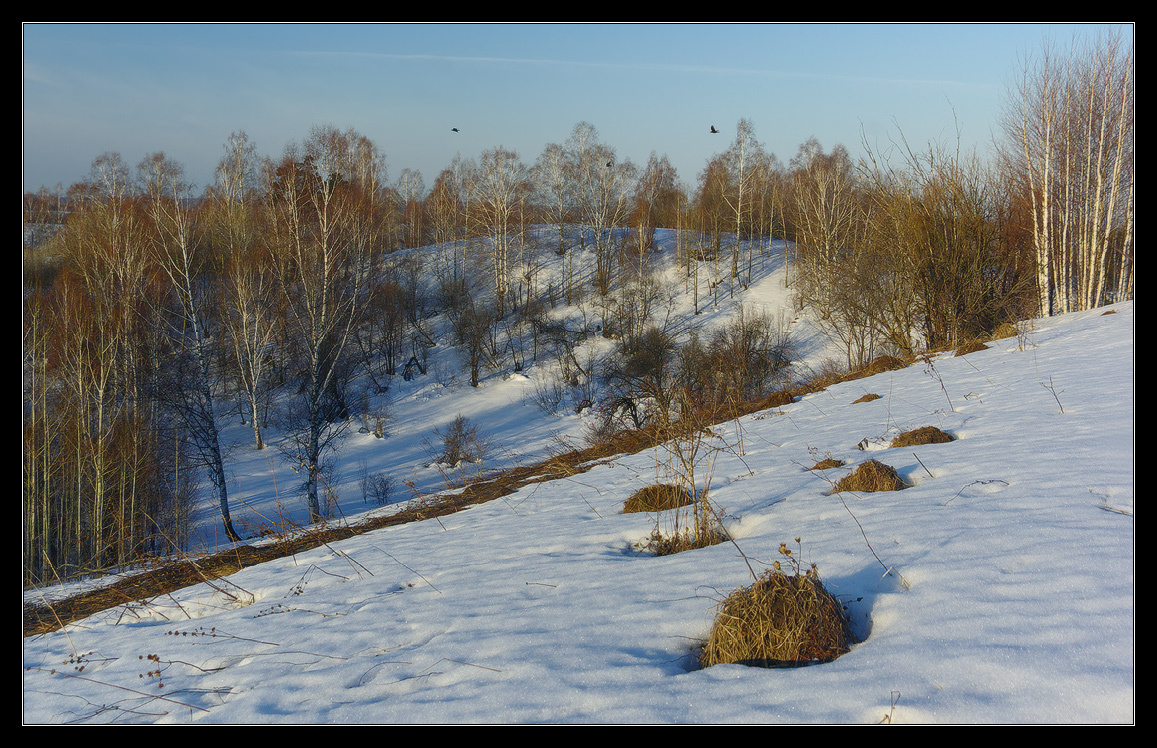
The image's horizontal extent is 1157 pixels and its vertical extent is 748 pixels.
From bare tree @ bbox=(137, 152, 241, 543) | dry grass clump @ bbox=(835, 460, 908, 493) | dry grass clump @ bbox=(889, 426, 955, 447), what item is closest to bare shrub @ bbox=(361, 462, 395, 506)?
bare tree @ bbox=(137, 152, 241, 543)

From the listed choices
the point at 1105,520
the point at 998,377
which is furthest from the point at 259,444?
the point at 1105,520

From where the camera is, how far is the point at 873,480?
14.5 feet

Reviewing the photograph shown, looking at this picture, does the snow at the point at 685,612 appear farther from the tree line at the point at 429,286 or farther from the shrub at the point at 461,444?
the shrub at the point at 461,444

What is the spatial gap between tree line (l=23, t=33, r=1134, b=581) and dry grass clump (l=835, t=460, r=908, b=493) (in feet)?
4.98

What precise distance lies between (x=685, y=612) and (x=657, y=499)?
213cm

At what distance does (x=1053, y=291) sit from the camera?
1720 centimetres

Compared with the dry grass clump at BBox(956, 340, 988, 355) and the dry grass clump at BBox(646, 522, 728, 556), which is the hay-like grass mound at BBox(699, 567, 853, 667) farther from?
the dry grass clump at BBox(956, 340, 988, 355)

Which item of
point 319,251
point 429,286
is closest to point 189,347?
point 319,251

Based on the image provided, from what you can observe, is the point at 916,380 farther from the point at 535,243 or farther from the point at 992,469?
the point at 535,243

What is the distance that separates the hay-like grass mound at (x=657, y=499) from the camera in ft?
16.5

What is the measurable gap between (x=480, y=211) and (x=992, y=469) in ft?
119

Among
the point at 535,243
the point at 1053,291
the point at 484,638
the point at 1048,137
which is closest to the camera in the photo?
the point at 484,638

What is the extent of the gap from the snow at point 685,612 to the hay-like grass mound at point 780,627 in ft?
0.31

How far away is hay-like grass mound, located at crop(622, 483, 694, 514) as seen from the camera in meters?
5.04
